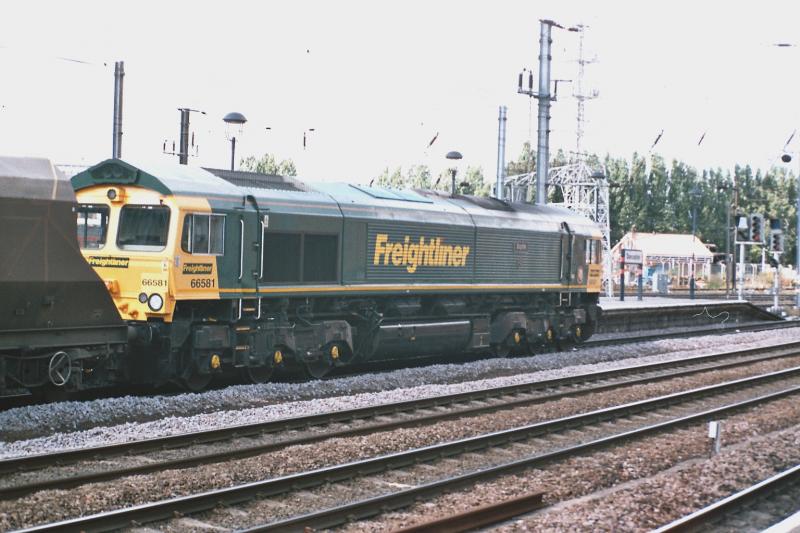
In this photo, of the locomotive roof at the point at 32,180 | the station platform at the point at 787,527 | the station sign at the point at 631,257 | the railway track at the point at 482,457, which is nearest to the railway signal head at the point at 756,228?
the station sign at the point at 631,257

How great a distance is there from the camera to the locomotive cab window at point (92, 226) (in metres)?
16.3

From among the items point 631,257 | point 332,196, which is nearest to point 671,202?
point 631,257

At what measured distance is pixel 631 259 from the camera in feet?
154

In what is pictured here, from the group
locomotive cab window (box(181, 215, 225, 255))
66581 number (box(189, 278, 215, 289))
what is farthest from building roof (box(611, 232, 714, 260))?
66581 number (box(189, 278, 215, 289))

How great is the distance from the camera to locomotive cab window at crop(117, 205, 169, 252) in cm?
1582

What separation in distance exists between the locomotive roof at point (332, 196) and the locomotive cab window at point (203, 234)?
18.1 inches

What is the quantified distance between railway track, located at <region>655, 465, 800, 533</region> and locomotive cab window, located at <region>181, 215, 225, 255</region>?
9.59m

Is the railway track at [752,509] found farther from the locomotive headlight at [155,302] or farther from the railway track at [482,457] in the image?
the locomotive headlight at [155,302]

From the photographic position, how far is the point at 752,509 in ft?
33.8

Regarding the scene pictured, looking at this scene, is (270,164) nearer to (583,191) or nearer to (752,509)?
(583,191)

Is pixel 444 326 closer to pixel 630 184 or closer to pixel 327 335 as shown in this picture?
pixel 327 335

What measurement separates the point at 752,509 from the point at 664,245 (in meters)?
89.8

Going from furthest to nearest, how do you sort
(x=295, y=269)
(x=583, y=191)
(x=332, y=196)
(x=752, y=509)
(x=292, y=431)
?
(x=583, y=191) < (x=332, y=196) < (x=295, y=269) < (x=292, y=431) < (x=752, y=509)

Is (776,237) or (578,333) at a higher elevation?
Result: (776,237)
